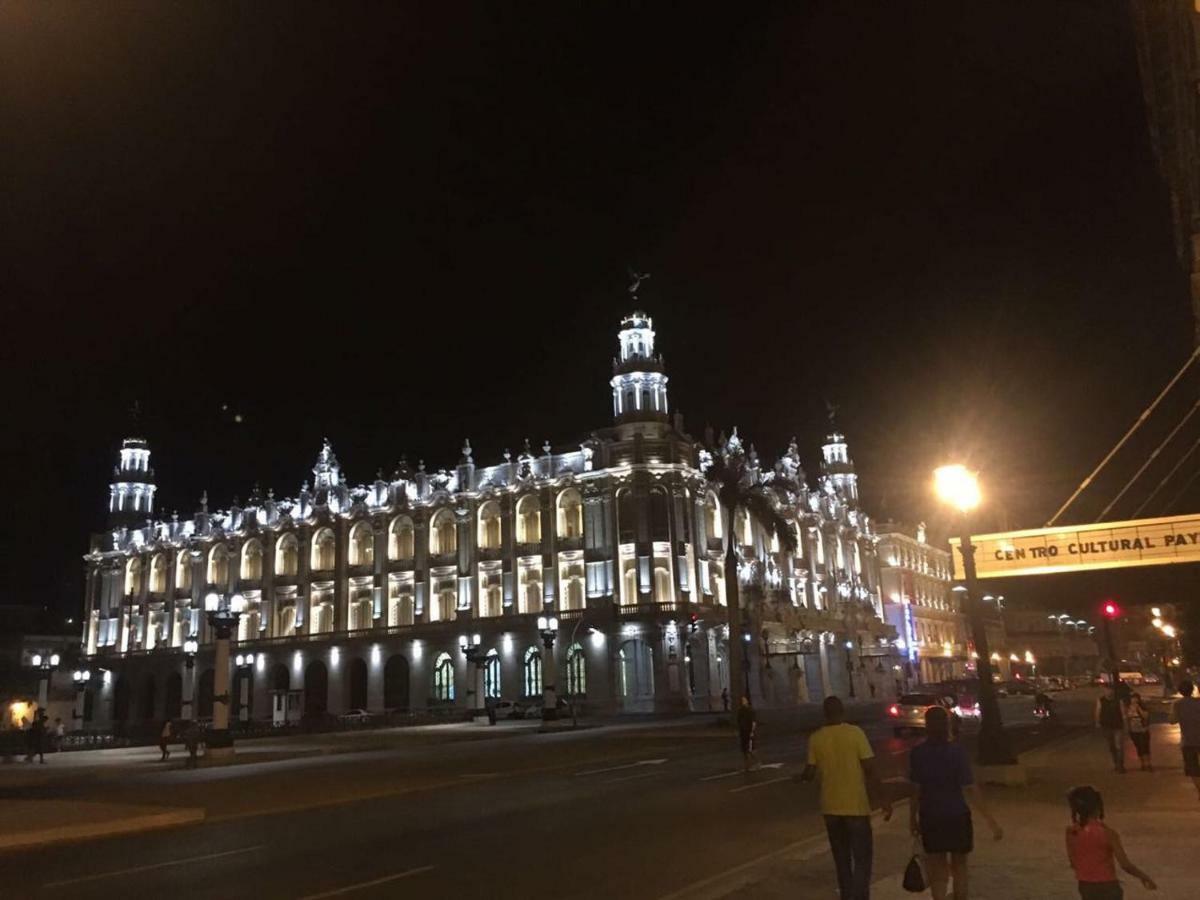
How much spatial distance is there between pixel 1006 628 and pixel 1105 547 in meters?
109

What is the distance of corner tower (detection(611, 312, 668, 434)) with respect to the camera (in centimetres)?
6625

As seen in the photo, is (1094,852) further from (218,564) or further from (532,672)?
(218,564)

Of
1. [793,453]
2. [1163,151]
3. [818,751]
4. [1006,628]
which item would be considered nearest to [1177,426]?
[1163,151]

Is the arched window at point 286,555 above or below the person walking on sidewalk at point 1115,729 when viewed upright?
above

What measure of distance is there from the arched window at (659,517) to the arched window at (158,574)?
50467mm

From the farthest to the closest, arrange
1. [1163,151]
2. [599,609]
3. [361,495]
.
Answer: [361,495]
[599,609]
[1163,151]

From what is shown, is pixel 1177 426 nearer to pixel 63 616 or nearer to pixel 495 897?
pixel 495 897

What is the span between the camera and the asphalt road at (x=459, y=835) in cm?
1058

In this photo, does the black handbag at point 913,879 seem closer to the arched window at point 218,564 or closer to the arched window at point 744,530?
the arched window at point 744,530

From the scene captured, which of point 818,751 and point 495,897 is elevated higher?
point 818,751

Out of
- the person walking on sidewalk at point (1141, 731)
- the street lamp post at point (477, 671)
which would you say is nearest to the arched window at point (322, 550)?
the street lamp post at point (477, 671)

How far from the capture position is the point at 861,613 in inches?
3479

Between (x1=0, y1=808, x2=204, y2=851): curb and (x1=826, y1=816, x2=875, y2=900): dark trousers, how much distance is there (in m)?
13.2

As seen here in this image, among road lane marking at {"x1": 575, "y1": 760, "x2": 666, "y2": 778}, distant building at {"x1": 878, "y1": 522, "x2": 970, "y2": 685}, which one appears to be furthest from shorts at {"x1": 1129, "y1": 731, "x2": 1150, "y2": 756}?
distant building at {"x1": 878, "y1": 522, "x2": 970, "y2": 685}
